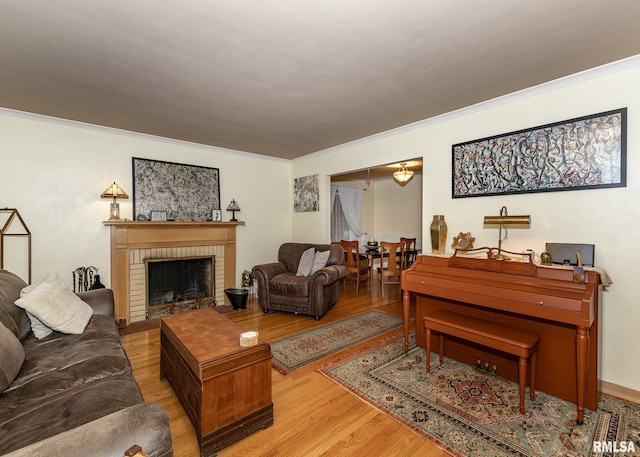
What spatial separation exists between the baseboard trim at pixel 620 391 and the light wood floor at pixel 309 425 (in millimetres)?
1610

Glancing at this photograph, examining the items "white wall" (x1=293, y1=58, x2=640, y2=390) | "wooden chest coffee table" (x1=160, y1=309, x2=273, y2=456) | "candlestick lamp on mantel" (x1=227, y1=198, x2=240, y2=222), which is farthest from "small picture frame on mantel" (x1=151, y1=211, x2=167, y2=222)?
"white wall" (x1=293, y1=58, x2=640, y2=390)

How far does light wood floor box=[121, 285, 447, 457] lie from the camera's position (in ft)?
5.43

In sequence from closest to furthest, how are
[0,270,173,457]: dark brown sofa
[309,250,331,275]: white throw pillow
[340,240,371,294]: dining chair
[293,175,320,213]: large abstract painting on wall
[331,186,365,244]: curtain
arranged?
[0,270,173,457]: dark brown sofa
[309,250,331,275]: white throw pillow
[293,175,320,213]: large abstract painting on wall
[340,240,371,294]: dining chair
[331,186,365,244]: curtain

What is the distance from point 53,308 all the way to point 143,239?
1.92 meters

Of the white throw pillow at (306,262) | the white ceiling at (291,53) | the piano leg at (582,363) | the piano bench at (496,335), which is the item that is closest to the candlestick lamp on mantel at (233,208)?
the white throw pillow at (306,262)

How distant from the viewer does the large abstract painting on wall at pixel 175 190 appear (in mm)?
3980

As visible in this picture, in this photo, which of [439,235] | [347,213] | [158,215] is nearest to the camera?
[439,235]

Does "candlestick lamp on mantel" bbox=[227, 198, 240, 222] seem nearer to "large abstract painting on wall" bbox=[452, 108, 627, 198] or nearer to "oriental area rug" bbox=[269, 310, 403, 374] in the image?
"oriental area rug" bbox=[269, 310, 403, 374]

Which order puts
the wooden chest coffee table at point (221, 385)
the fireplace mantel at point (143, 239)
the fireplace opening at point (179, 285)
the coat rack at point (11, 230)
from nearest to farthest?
1. the wooden chest coffee table at point (221, 385)
2. the coat rack at point (11, 230)
3. the fireplace mantel at point (143, 239)
4. the fireplace opening at point (179, 285)

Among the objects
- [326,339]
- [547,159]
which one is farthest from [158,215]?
[547,159]

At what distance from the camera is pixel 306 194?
524 cm

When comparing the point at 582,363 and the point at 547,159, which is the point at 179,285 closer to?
the point at 582,363

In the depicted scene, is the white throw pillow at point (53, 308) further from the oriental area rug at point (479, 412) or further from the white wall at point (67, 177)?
the oriental area rug at point (479, 412)

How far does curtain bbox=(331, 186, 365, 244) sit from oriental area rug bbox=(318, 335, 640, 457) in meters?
5.02
